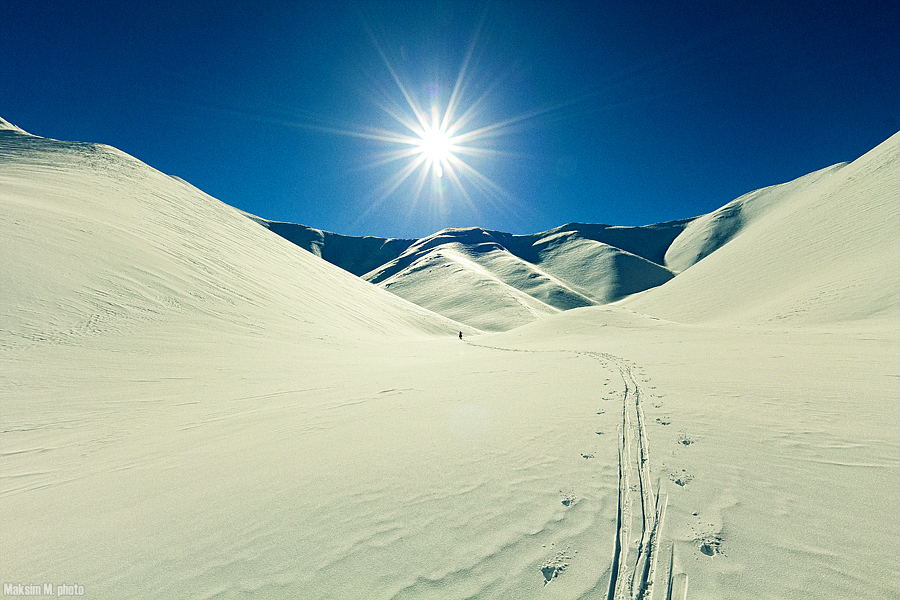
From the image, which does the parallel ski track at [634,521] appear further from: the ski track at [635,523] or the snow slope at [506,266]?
the snow slope at [506,266]

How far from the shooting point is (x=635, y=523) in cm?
319

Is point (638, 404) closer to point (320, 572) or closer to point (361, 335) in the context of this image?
point (320, 572)

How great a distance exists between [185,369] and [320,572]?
998 cm

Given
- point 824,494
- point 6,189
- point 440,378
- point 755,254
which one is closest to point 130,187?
point 6,189

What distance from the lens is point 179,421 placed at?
282 inches

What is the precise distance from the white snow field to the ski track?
18mm

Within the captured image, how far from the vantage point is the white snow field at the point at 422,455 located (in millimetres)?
2814

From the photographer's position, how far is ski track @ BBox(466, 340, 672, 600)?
8.48 feet


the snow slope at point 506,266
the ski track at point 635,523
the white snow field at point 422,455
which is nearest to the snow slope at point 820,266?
the white snow field at point 422,455

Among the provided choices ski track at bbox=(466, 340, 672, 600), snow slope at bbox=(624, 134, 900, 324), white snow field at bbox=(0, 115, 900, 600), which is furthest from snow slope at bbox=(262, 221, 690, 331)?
ski track at bbox=(466, 340, 672, 600)

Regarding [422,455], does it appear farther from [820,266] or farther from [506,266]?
[506,266]

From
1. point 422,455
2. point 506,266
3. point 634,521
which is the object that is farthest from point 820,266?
point 506,266

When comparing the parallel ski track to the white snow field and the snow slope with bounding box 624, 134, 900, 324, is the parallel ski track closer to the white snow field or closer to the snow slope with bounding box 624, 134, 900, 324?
the white snow field

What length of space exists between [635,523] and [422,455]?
2.59 m
